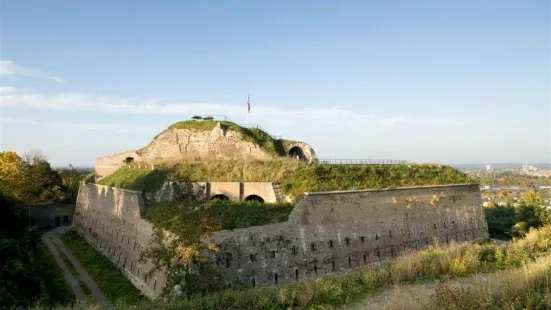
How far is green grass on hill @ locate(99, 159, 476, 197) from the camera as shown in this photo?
20.1 meters

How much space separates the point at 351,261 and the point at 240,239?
240 inches

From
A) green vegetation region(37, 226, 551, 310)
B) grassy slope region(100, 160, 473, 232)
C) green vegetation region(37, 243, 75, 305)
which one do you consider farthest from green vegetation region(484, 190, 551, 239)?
green vegetation region(37, 243, 75, 305)

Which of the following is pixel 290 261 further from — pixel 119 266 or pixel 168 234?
pixel 119 266

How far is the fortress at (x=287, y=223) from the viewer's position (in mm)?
15695

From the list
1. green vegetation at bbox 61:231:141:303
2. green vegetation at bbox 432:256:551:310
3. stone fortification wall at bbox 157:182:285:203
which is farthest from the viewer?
stone fortification wall at bbox 157:182:285:203

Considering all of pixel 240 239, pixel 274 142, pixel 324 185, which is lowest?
pixel 240 239

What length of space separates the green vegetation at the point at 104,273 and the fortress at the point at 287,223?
43cm

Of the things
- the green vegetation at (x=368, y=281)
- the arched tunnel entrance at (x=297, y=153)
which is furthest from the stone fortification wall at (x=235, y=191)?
the green vegetation at (x=368, y=281)

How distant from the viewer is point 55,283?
18844 millimetres

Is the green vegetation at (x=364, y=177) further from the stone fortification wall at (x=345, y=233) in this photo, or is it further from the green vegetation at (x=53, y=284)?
the green vegetation at (x=53, y=284)

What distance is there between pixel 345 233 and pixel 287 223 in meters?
3.47

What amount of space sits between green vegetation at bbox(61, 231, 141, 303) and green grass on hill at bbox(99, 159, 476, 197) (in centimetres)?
451

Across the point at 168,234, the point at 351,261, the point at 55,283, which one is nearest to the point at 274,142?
Result: the point at 351,261

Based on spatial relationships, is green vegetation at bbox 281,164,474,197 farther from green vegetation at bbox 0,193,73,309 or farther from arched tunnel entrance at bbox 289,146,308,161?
green vegetation at bbox 0,193,73,309
